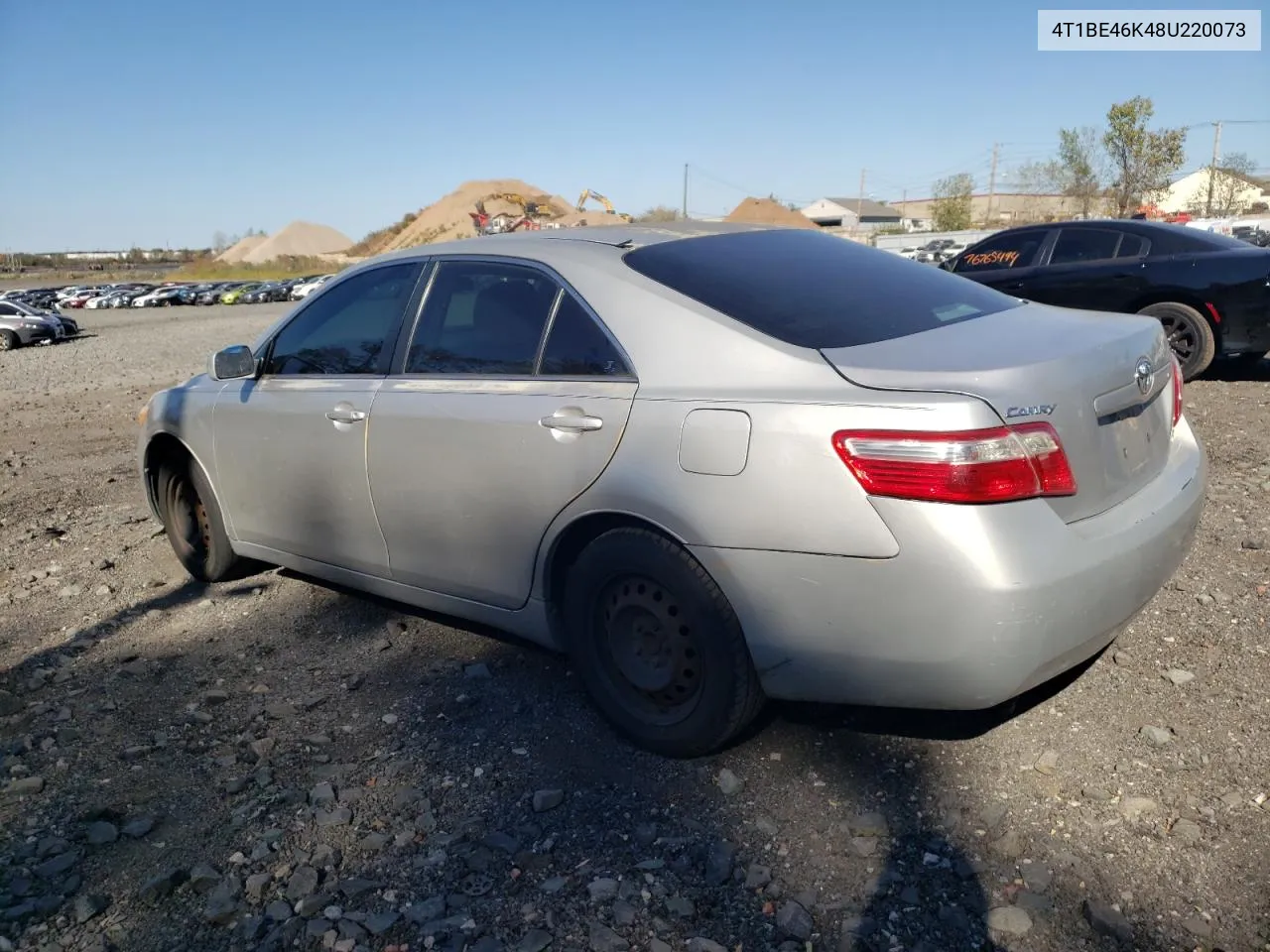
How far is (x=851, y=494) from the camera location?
2.46 m

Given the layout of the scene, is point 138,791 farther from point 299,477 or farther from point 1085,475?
point 1085,475

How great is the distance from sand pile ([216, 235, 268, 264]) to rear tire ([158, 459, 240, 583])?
145m

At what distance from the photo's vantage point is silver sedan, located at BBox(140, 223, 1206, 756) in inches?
95.7

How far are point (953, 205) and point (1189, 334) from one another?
68289 mm

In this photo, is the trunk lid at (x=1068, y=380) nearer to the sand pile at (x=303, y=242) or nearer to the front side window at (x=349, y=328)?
the front side window at (x=349, y=328)

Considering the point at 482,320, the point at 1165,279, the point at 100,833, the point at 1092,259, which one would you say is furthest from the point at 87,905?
the point at 1092,259

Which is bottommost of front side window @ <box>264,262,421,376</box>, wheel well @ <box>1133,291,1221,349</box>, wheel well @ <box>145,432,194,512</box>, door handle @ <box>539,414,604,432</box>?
wheel well @ <box>145,432,194,512</box>

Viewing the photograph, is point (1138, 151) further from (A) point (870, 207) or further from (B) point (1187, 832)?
(A) point (870, 207)

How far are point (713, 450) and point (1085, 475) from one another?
37.8 inches

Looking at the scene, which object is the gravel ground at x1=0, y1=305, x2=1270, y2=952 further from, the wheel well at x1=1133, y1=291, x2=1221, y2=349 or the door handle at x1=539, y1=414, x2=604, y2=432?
the wheel well at x1=1133, y1=291, x2=1221, y2=349

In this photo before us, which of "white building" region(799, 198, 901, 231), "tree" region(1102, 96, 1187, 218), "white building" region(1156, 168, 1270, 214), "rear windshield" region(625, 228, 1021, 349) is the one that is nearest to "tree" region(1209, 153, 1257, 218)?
"white building" region(1156, 168, 1270, 214)

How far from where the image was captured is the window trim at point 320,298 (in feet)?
12.3

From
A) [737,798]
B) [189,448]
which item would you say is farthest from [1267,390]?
[189,448]

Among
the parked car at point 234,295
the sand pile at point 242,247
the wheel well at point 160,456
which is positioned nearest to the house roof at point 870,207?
the parked car at point 234,295
